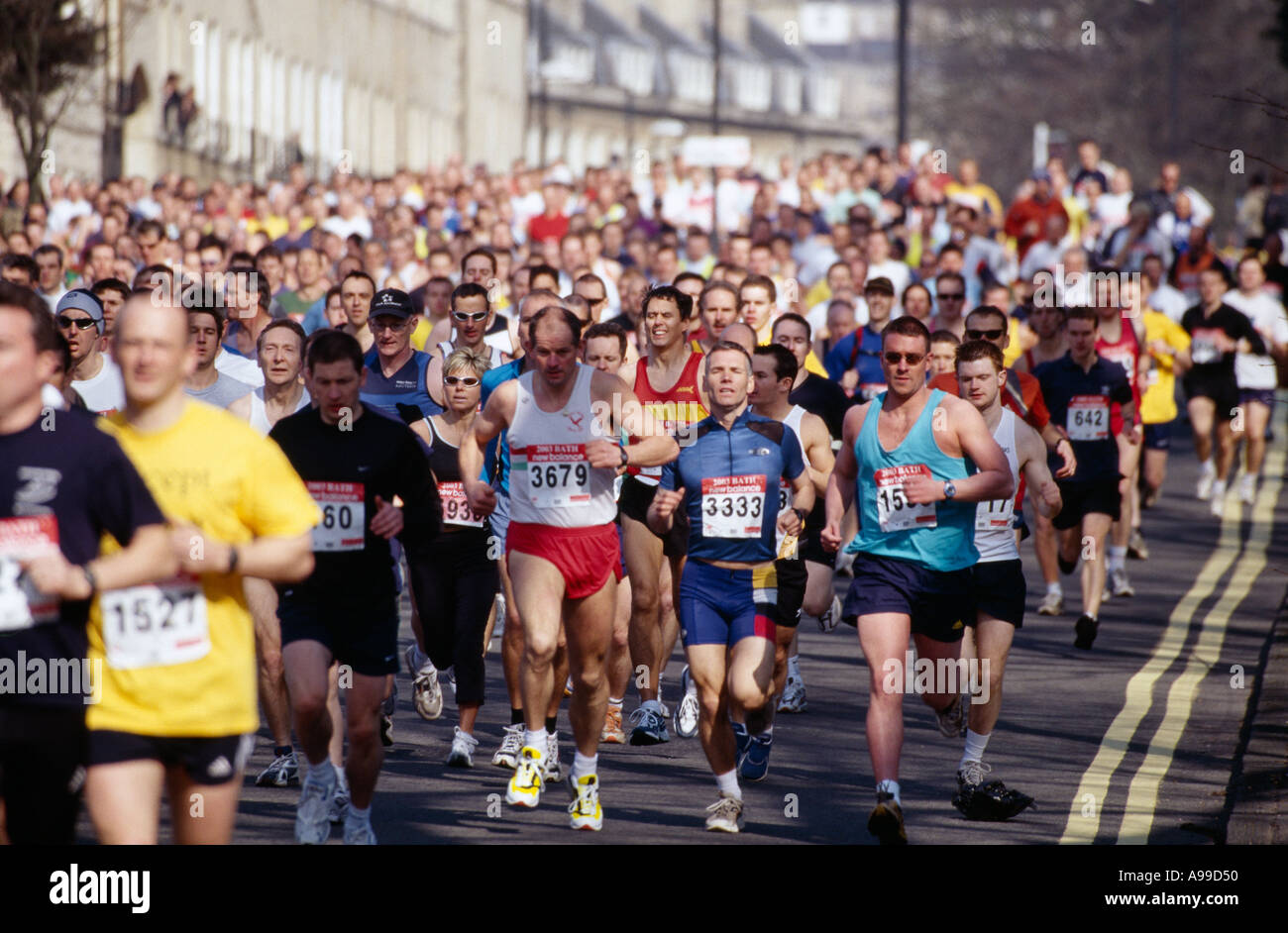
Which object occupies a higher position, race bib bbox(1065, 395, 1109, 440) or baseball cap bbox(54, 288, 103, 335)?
baseball cap bbox(54, 288, 103, 335)

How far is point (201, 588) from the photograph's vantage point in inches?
239

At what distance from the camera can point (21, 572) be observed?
5.82 m

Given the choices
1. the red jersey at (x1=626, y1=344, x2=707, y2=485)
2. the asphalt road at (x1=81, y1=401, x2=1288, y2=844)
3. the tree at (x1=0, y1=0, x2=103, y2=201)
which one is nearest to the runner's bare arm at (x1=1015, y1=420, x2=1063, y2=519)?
the asphalt road at (x1=81, y1=401, x2=1288, y2=844)

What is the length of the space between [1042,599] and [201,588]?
10.8 m

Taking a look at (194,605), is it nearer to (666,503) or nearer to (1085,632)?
(666,503)

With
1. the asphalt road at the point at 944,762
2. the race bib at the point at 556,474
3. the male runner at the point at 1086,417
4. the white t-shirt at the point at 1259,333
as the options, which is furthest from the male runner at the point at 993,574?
the white t-shirt at the point at 1259,333

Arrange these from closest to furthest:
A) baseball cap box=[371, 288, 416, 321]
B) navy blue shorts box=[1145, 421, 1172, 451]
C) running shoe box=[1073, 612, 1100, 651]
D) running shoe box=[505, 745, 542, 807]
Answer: running shoe box=[505, 745, 542, 807]
baseball cap box=[371, 288, 416, 321]
running shoe box=[1073, 612, 1100, 651]
navy blue shorts box=[1145, 421, 1172, 451]

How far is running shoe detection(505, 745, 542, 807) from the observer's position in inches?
365

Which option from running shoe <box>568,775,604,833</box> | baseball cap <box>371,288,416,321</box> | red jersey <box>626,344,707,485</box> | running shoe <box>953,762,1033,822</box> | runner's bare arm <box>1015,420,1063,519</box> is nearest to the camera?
running shoe <box>568,775,604,833</box>

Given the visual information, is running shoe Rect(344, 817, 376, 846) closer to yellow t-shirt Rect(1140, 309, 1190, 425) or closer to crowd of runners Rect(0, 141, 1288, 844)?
crowd of runners Rect(0, 141, 1288, 844)

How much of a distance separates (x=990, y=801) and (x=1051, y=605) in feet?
20.6

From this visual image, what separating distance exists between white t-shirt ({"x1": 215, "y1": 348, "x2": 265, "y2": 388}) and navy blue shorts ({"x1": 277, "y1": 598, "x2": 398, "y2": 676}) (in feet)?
10.4
